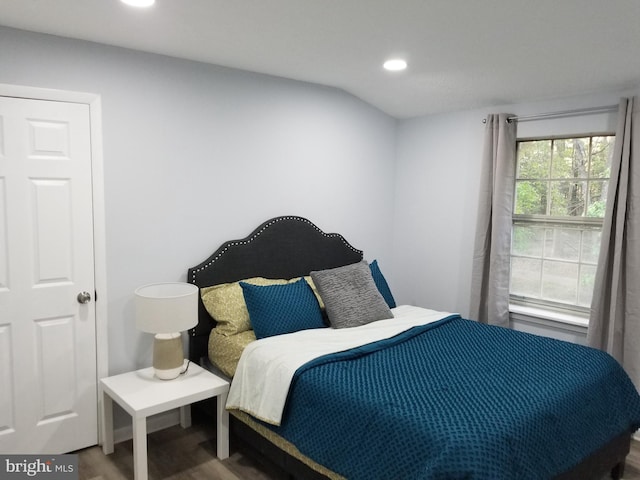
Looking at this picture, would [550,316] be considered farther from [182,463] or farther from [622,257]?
[182,463]

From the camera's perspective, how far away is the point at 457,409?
2010 millimetres

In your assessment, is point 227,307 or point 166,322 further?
point 227,307

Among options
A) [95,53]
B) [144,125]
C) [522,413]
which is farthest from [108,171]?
[522,413]

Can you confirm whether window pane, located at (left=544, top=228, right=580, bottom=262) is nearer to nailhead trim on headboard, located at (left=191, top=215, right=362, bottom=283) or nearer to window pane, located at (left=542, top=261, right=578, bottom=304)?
window pane, located at (left=542, top=261, right=578, bottom=304)

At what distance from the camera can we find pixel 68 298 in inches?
108

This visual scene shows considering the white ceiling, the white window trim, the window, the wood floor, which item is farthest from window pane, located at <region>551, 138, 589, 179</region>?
the wood floor

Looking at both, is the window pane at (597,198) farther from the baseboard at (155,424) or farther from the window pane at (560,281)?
the baseboard at (155,424)

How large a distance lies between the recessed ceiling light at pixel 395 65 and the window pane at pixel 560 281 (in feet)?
5.80

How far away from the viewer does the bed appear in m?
1.90

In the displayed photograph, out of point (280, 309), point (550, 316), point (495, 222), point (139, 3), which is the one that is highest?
point (139, 3)

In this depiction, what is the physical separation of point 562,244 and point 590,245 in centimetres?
19

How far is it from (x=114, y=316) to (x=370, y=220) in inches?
86.8

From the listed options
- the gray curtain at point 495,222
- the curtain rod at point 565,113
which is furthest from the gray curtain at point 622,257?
the gray curtain at point 495,222

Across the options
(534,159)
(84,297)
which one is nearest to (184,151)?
(84,297)
